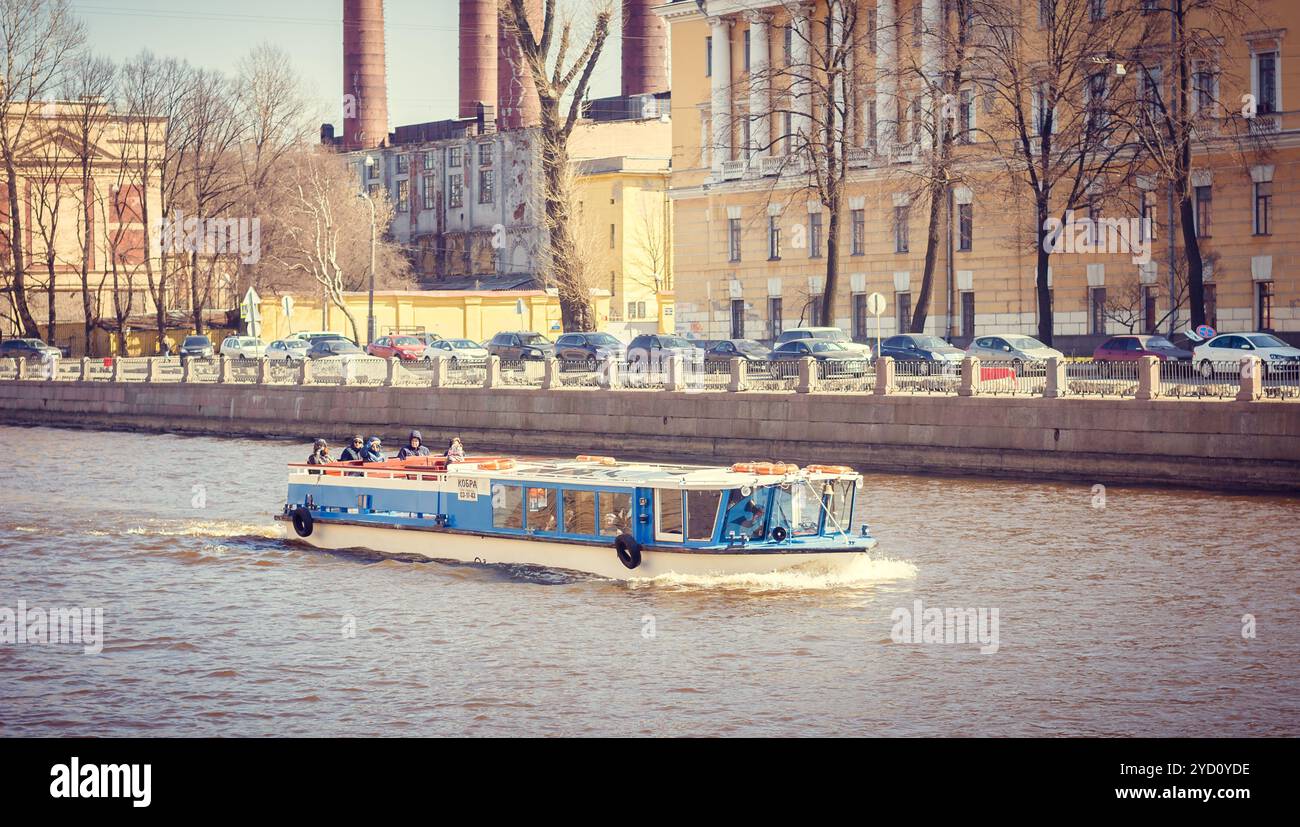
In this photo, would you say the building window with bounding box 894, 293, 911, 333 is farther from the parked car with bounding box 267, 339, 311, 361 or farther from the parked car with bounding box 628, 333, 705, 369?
the parked car with bounding box 267, 339, 311, 361

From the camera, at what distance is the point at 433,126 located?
107 meters

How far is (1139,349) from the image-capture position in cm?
4762

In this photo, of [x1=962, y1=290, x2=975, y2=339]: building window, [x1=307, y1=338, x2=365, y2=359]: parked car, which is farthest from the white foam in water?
[x1=307, y1=338, x2=365, y2=359]: parked car

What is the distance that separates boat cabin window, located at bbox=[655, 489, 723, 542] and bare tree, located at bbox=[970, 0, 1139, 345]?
88.2 feet

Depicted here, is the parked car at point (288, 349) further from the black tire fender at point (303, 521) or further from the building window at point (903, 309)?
the black tire fender at point (303, 521)

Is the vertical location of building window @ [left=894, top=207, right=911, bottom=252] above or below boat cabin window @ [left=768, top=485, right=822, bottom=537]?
above

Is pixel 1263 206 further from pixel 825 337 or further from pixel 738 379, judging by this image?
pixel 738 379

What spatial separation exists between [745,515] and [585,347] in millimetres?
33257

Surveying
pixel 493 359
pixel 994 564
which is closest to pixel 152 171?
pixel 493 359

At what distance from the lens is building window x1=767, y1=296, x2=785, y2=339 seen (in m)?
69.4

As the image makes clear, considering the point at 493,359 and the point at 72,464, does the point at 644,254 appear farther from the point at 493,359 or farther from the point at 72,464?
the point at 72,464
